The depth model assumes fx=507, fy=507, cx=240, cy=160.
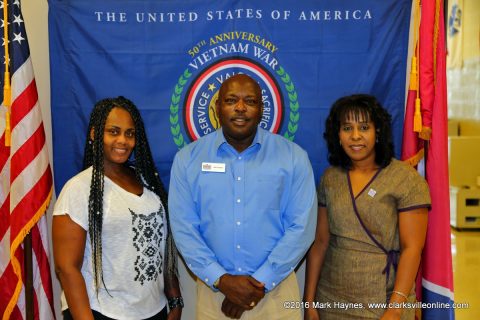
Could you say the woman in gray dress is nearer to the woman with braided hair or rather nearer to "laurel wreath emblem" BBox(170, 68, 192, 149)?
the woman with braided hair

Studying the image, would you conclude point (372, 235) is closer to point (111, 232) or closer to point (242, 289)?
point (242, 289)

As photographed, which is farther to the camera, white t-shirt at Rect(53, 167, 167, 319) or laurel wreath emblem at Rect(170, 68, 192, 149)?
laurel wreath emblem at Rect(170, 68, 192, 149)

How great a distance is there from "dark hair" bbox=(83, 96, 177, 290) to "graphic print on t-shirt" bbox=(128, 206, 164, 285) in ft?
0.35

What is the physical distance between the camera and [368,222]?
214 centimetres

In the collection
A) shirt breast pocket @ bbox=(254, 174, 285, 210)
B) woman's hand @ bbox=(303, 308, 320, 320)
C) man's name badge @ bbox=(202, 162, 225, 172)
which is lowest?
woman's hand @ bbox=(303, 308, 320, 320)

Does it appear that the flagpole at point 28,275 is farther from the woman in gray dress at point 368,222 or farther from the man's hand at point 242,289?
the woman in gray dress at point 368,222

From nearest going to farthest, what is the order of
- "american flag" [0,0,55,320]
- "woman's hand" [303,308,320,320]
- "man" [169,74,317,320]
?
"man" [169,74,317,320], "woman's hand" [303,308,320,320], "american flag" [0,0,55,320]

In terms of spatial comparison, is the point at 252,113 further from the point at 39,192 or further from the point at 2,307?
the point at 2,307

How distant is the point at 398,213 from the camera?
2.16 m

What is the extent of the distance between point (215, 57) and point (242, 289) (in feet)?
4.34

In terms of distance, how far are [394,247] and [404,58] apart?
1.10 m

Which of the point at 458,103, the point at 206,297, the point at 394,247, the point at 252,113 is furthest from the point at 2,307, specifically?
the point at 458,103

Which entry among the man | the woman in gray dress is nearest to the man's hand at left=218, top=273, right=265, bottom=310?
the man

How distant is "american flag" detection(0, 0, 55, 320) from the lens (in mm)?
2455
